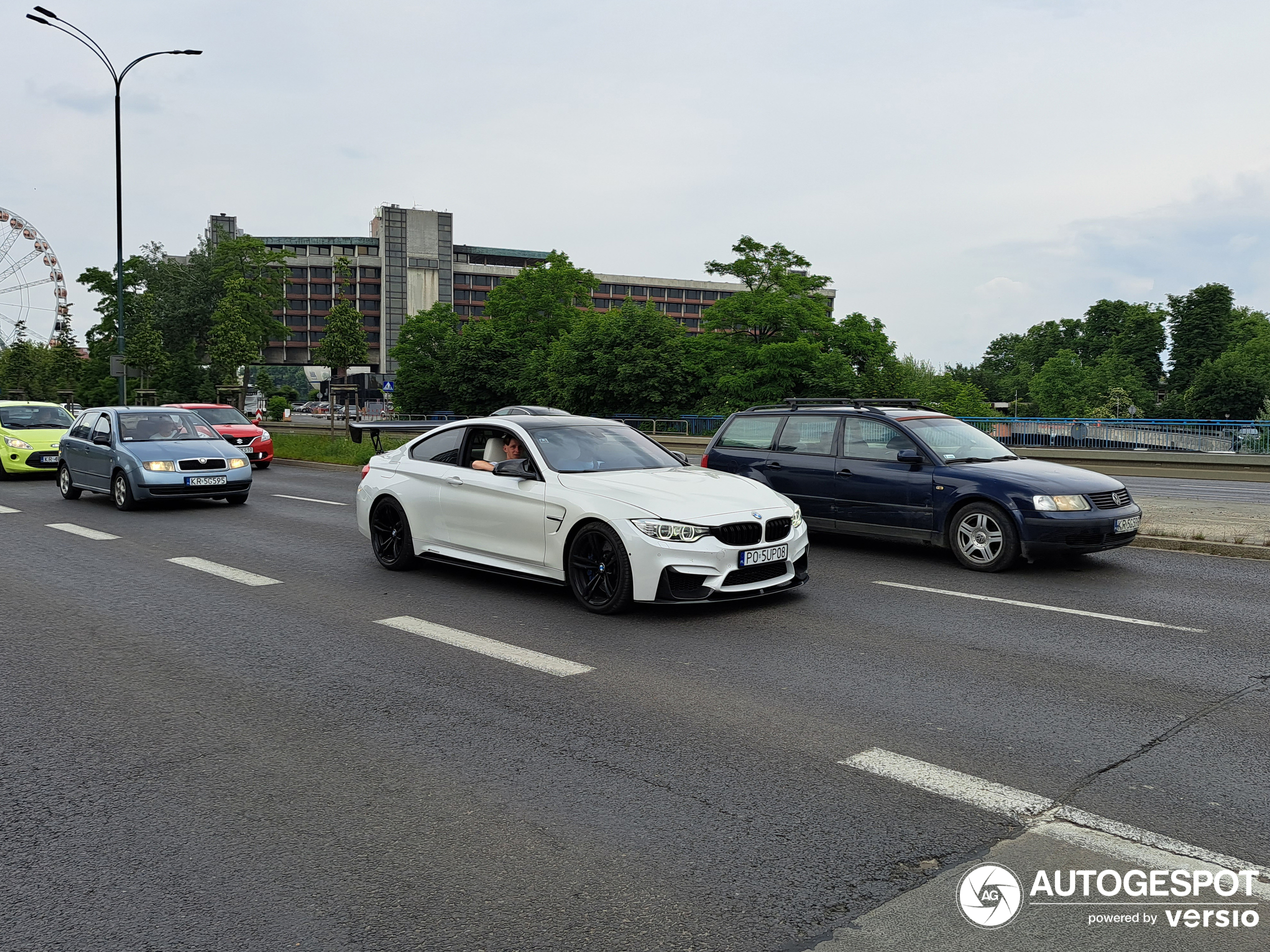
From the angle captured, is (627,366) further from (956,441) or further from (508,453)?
(508,453)

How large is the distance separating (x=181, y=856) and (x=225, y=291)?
79263 mm

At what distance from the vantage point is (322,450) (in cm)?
2884

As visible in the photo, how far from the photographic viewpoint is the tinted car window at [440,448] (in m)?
9.21

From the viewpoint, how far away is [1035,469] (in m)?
10.4

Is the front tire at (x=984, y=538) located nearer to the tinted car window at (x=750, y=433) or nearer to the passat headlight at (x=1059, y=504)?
the passat headlight at (x=1059, y=504)

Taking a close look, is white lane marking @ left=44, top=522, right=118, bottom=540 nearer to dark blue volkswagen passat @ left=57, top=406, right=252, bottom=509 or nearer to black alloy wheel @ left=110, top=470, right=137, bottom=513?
black alloy wheel @ left=110, top=470, right=137, bottom=513

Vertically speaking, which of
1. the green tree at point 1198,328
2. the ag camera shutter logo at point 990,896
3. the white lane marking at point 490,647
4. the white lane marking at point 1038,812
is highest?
the green tree at point 1198,328

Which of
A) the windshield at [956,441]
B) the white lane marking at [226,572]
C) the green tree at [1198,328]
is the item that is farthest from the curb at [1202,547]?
the green tree at [1198,328]

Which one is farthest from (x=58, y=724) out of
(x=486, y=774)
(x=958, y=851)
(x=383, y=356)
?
(x=383, y=356)

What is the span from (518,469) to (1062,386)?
5093 inches

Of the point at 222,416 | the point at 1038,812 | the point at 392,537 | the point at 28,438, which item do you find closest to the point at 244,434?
the point at 222,416

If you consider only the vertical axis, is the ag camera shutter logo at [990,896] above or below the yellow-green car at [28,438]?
below

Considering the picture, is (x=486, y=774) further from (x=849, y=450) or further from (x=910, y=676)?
(x=849, y=450)

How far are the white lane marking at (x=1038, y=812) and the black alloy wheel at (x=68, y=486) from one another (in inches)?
617
